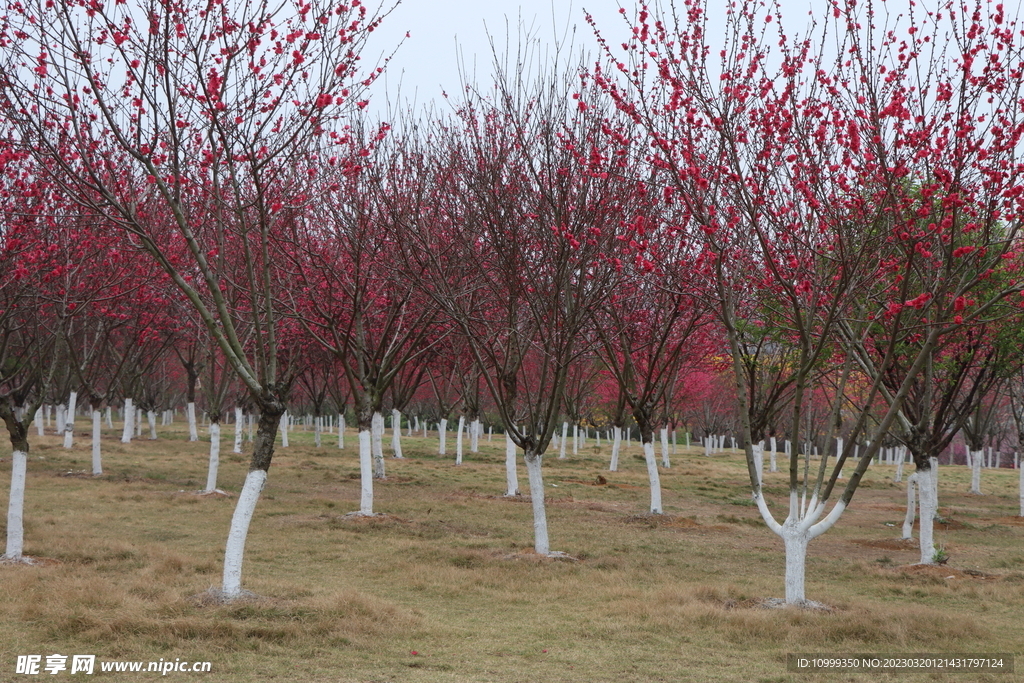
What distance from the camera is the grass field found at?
→ 25.5 feet

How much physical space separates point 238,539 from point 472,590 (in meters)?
3.26

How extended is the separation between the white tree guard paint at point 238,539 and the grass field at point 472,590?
36 centimetres

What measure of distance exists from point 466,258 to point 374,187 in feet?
9.65

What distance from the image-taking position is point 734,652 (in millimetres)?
8445

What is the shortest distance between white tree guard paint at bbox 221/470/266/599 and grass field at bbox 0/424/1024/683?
0.36 metres

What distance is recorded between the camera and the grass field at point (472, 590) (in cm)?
778

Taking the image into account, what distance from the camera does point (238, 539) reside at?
31.3ft

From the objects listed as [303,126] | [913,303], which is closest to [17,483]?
[303,126]

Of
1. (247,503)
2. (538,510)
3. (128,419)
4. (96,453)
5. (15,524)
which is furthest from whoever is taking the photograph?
(128,419)

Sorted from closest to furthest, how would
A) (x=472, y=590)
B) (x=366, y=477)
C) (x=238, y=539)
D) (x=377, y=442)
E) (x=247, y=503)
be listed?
(x=238, y=539)
(x=247, y=503)
(x=472, y=590)
(x=366, y=477)
(x=377, y=442)

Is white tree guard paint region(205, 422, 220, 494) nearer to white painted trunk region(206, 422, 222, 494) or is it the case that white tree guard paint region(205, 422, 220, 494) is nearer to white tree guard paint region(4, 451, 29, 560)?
white painted trunk region(206, 422, 222, 494)

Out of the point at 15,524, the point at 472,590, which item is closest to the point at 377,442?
the point at 15,524

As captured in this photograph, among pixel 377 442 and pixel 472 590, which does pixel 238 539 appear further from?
pixel 377 442

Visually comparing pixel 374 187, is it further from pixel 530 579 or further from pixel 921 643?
pixel 921 643
